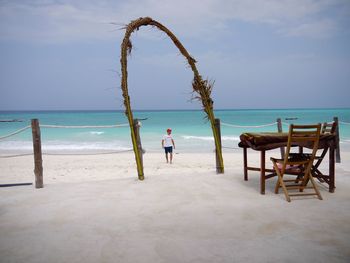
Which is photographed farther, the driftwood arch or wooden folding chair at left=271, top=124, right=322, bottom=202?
the driftwood arch

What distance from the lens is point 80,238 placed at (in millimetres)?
2670

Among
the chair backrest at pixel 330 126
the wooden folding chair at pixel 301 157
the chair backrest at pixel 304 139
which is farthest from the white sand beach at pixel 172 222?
the chair backrest at pixel 330 126

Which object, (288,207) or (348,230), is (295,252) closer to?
(348,230)

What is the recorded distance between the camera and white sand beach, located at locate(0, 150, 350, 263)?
2.35 metres

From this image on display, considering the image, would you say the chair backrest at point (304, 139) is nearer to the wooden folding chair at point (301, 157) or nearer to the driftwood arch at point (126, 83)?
the wooden folding chair at point (301, 157)

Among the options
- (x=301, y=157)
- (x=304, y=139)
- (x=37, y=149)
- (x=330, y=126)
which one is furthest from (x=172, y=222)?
(x=330, y=126)

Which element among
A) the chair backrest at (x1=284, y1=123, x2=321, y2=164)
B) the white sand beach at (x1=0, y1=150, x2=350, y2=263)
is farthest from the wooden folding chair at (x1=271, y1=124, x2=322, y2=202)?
the white sand beach at (x1=0, y1=150, x2=350, y2=263)

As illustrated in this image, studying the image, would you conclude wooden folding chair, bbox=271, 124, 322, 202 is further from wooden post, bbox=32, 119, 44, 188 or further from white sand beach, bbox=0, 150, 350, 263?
wooden post, bbox=32, 119, 44, 188

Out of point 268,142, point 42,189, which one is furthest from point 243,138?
point 42,189

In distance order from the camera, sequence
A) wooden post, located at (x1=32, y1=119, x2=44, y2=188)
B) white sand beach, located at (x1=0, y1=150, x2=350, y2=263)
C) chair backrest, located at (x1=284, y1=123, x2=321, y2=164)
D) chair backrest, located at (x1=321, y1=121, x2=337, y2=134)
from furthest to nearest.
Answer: wooden post, located at (x1=32, y1=119, x2=44, y2=188) → chair backrest, located at (x1=321, y1=121, x2=337, y2=134) → chair backrest, located at (x1=284, y1=123, x2=321, y2=164) → white sand beach, located at (x1=0, y1=150, x2=350, y2=263)

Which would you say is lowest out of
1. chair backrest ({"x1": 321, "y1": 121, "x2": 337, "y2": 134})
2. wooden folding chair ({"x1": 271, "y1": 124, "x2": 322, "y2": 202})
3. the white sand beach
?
the white sand beach

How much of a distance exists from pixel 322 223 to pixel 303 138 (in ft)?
3.69

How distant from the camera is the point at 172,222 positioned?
3.04 metres

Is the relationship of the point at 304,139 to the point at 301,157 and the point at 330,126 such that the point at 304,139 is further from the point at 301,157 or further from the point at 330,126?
the point at 330,126
